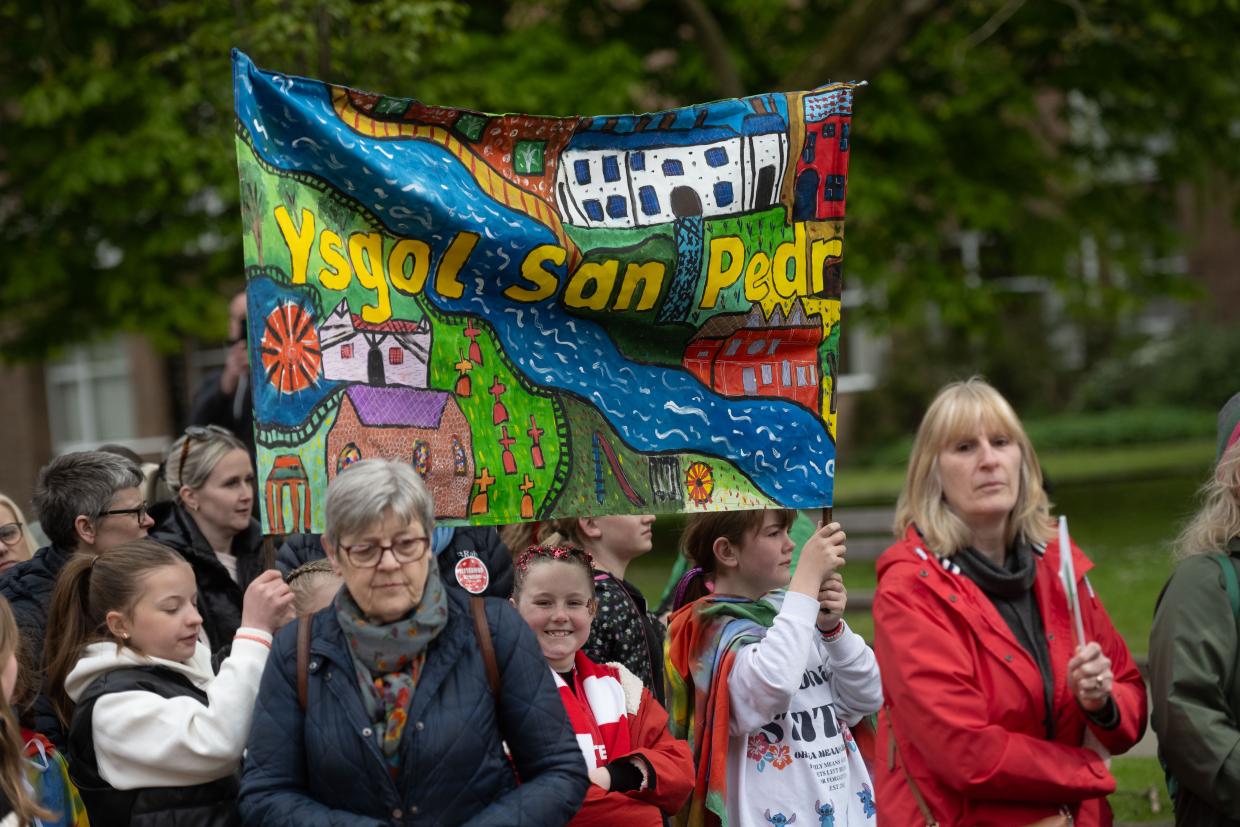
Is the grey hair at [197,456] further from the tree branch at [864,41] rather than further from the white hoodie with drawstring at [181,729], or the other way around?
the tree branch at [864,41]

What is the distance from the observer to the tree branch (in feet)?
44.4

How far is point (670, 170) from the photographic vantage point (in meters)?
4.91

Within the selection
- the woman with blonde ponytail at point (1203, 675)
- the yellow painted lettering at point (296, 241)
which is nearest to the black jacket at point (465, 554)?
the yellow painted lettering at point (296, 241)

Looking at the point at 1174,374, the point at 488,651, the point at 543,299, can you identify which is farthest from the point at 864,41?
the point at 1174,374

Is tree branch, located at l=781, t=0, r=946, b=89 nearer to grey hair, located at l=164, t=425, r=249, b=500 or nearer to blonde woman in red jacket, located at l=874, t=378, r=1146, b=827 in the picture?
grey hair, located at l=164, t=425, r=249, b=500

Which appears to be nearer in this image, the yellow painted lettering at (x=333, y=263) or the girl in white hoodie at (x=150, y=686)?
the girl in white hoodie at (x=150, y=686)

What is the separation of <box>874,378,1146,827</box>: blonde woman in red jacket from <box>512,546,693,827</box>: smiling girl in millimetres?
705

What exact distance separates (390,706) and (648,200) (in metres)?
2.00

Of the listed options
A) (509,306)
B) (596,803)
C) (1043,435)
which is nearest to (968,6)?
(509,306)

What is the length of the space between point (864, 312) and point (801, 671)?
1137 cm

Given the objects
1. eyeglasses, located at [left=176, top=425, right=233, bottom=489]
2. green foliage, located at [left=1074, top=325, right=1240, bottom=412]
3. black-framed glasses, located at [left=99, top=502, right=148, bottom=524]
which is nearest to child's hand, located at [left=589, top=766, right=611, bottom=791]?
black-framed glasses, located at [left=99, top=502, right=148, bottom=524]

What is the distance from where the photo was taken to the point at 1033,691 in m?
4.38

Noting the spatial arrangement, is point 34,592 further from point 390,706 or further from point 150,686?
point 390,706

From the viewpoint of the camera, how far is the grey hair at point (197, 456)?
5.89 meters
